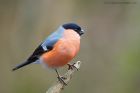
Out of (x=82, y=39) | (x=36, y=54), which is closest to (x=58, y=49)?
(x=36, y=54)

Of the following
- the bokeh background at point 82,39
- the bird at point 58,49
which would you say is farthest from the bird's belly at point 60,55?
the bokeh background at point 82,39

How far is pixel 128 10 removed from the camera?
25.2ft

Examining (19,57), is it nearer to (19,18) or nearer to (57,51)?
(19,18)

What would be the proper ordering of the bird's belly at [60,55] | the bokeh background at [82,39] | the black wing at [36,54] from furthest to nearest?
the bokeh background at [82,39] → the black wing at [36,54] → the bird's belly at [60,55]

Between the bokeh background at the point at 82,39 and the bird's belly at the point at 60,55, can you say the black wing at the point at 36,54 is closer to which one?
the bird's belly at the point at 60,55

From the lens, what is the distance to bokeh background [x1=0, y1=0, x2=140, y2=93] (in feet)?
24.3

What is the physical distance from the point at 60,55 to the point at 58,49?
0.07 m

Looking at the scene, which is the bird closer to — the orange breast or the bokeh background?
the orange breast

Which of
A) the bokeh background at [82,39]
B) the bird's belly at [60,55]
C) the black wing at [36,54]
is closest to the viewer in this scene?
the bird's belly at [60,55]

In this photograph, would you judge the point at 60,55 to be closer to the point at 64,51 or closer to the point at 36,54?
the point at 64,51

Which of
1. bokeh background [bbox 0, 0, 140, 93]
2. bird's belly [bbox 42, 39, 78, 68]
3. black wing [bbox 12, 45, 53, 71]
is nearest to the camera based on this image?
bird's belly [bbox 42, 39, 78, 68]

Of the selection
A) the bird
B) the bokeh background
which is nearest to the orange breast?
the bird

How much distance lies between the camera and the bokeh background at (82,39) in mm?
7422

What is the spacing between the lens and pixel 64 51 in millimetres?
5023
